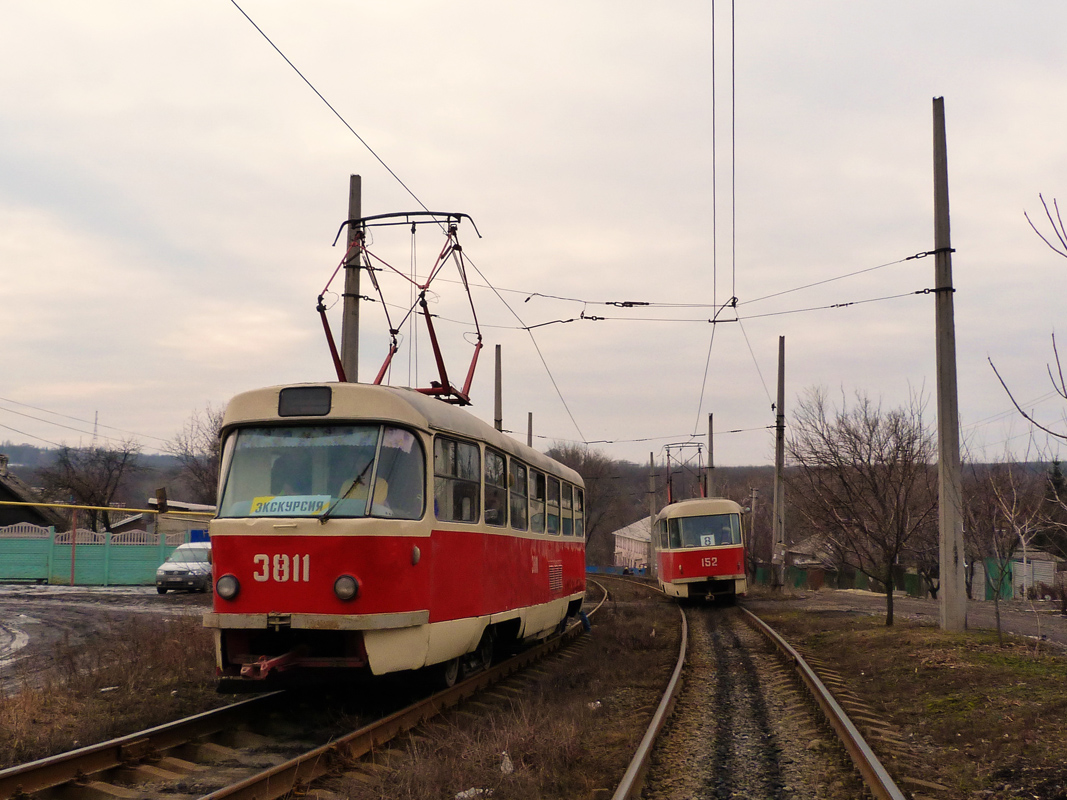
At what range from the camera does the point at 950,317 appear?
46.8 ft

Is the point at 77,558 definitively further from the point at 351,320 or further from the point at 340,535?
the point at 340,535

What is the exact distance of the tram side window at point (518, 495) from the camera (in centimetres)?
1077

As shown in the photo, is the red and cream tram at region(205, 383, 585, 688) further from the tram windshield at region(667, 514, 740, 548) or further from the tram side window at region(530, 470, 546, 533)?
the tram windshield at region(667, 514, 740, 548)

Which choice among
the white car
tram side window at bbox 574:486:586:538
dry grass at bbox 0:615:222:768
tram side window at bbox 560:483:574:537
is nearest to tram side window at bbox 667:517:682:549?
tram side window at bbox 574:486:586:538

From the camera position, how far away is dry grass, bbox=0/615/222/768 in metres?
6.95

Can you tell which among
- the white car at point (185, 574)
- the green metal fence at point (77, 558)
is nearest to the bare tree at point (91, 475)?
the green metal fence at point (77, 558)

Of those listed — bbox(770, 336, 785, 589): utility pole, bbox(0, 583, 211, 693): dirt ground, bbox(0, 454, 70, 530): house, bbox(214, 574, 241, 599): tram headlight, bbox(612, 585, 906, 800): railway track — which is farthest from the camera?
bbox(0, 454, 70, 530): house

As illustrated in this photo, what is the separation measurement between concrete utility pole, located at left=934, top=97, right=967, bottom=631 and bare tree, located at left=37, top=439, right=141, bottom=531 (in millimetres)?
47344

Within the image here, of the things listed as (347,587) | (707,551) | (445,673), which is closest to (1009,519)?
(445,673)

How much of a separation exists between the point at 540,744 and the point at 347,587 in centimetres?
192

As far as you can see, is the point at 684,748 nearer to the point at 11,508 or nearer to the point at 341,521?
the point at 341,521

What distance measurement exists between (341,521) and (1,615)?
15.5 meters

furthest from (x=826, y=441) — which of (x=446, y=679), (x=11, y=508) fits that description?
(x=11, y=508)

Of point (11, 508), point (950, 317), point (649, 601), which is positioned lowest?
point (649, 601)
